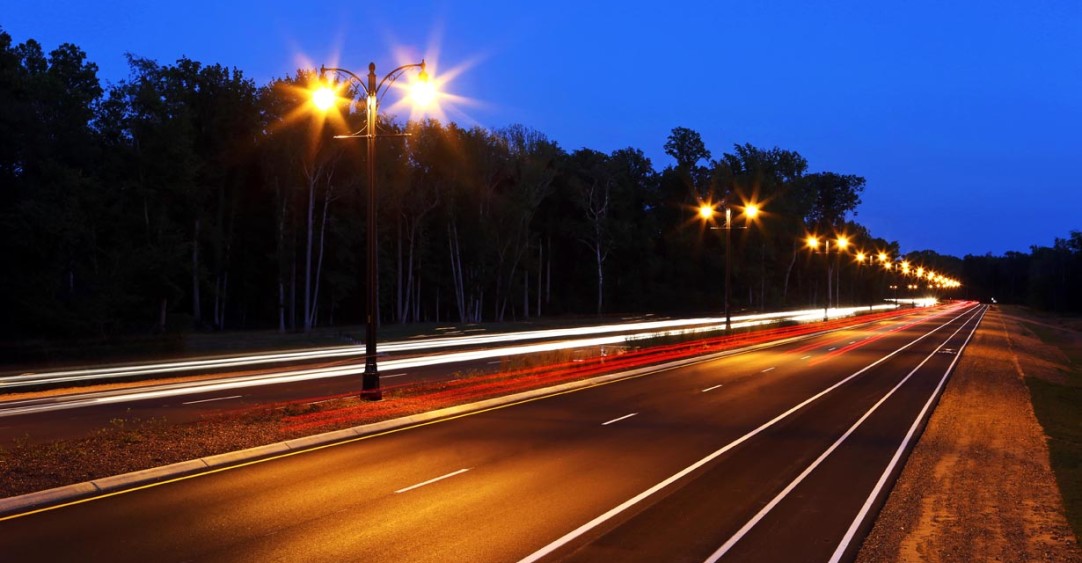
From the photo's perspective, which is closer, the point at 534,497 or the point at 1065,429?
the point at 534,497

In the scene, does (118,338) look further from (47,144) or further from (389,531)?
(389,531)

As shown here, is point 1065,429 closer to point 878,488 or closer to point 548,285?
point 878,488

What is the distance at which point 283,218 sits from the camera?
5550cm

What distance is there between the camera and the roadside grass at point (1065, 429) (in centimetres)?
1065

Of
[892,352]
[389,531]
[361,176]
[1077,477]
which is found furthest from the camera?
[361,176]

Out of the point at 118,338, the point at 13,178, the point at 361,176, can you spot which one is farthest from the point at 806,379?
the point at 13,178

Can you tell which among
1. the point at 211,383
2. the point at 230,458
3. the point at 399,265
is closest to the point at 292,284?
the point at 399,265

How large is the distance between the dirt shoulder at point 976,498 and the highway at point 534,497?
1.28ft

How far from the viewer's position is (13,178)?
153 ft

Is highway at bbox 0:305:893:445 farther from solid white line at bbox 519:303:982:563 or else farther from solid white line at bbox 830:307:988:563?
solid white line at bbox 830:307:988:563

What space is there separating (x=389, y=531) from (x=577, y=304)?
87.8 meters

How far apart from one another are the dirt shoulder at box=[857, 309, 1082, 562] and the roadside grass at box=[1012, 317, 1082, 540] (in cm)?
14

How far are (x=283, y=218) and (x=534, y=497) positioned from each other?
1922 inches

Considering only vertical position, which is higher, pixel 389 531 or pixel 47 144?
pixel 47 144
